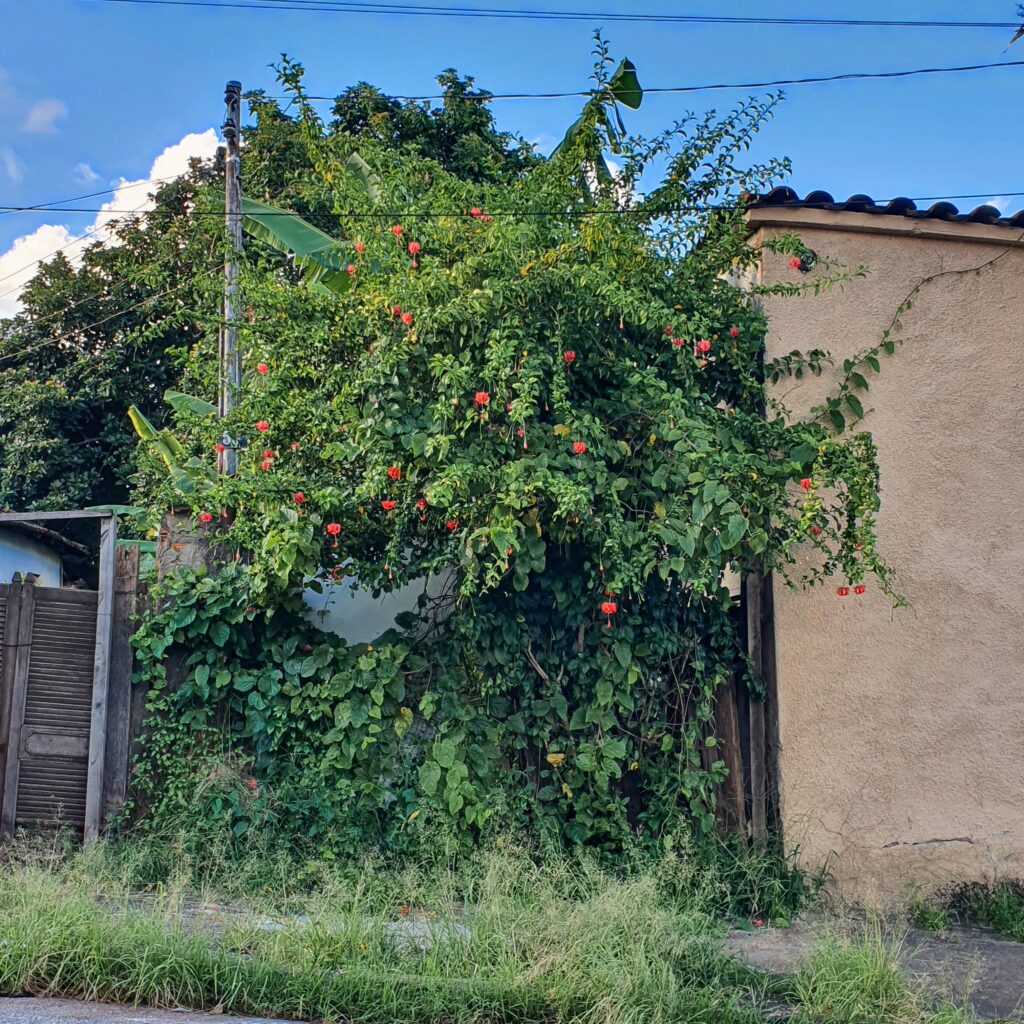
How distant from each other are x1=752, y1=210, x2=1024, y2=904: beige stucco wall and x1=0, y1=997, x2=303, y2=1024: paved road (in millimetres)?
3953

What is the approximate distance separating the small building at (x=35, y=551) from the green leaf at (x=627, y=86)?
34.3ft

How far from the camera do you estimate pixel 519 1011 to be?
404 centimetres

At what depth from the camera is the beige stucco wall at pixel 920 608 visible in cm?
657

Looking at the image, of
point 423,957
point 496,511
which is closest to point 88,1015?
point 423,957

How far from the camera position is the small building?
1500cm

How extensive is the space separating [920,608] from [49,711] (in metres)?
5.64

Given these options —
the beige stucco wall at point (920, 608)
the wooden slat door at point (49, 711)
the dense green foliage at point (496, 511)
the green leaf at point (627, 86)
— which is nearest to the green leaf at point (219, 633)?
the dense green foliage at point (496, 511)

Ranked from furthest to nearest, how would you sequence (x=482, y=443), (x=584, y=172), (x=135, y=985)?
(x=584, y=172)
(x=482, y=443)
(x=135, y=985)

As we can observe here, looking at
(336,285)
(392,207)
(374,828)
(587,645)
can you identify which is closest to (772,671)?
(587,645)

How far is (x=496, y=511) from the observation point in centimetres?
540

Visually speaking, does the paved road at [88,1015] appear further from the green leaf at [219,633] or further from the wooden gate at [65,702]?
the green leaf at [219,633]

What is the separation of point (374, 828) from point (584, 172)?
435cm

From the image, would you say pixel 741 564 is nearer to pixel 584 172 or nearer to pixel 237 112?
pixel 584 172

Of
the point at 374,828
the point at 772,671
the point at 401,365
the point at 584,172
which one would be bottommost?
the point at 374,828
